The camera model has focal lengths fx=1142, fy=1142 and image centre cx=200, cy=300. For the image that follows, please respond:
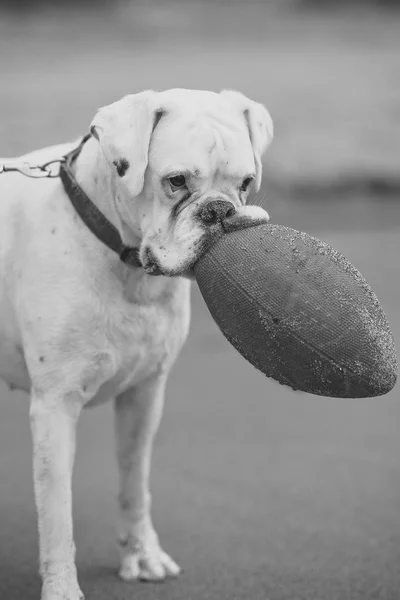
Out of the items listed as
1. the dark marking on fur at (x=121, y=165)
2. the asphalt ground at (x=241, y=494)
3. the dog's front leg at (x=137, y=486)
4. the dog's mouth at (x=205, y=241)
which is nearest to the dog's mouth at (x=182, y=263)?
the dog's mouth at (x=205, y=241)

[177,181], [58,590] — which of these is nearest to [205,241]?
[177,181]

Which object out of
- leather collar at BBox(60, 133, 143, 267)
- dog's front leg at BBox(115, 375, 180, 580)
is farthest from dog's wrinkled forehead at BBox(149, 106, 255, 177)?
dog's front leg at BBox(115, 375, 180, 580)

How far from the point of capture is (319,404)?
270 inches

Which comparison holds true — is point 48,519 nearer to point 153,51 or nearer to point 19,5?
point 153,51

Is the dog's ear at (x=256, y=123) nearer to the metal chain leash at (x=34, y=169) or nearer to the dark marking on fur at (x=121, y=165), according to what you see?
the dark marking on fur at (x=121, y=165)

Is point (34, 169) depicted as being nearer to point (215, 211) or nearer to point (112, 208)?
point (112, 208)

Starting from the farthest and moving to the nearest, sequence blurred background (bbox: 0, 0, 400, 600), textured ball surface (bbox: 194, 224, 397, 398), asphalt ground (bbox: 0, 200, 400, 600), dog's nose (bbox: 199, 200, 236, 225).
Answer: blurred background (bbox: 0, 0, 400, 600), asphalt ground (bbox: 0, 200, 400, 600), dog's nose (bbox: 199, 200, 236, 225), textured ball surface (bbox: 194, 224, 397, 398)

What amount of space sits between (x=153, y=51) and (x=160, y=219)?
13556mm

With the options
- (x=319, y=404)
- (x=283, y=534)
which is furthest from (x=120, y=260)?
(x=319, y=404)

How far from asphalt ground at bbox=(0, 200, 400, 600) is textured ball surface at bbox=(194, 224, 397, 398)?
1.17 metres

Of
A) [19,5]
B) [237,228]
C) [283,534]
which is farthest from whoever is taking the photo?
[19,5]

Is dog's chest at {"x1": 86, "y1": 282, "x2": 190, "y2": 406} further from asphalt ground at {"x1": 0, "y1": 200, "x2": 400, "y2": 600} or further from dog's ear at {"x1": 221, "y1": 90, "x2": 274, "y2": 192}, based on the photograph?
asphalt ground at {"x1": 0, "y1": 200, "x2": 400, "y2": 600}

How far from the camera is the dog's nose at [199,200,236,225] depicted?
3725 mm

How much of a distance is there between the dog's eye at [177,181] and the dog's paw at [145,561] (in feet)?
5.30
